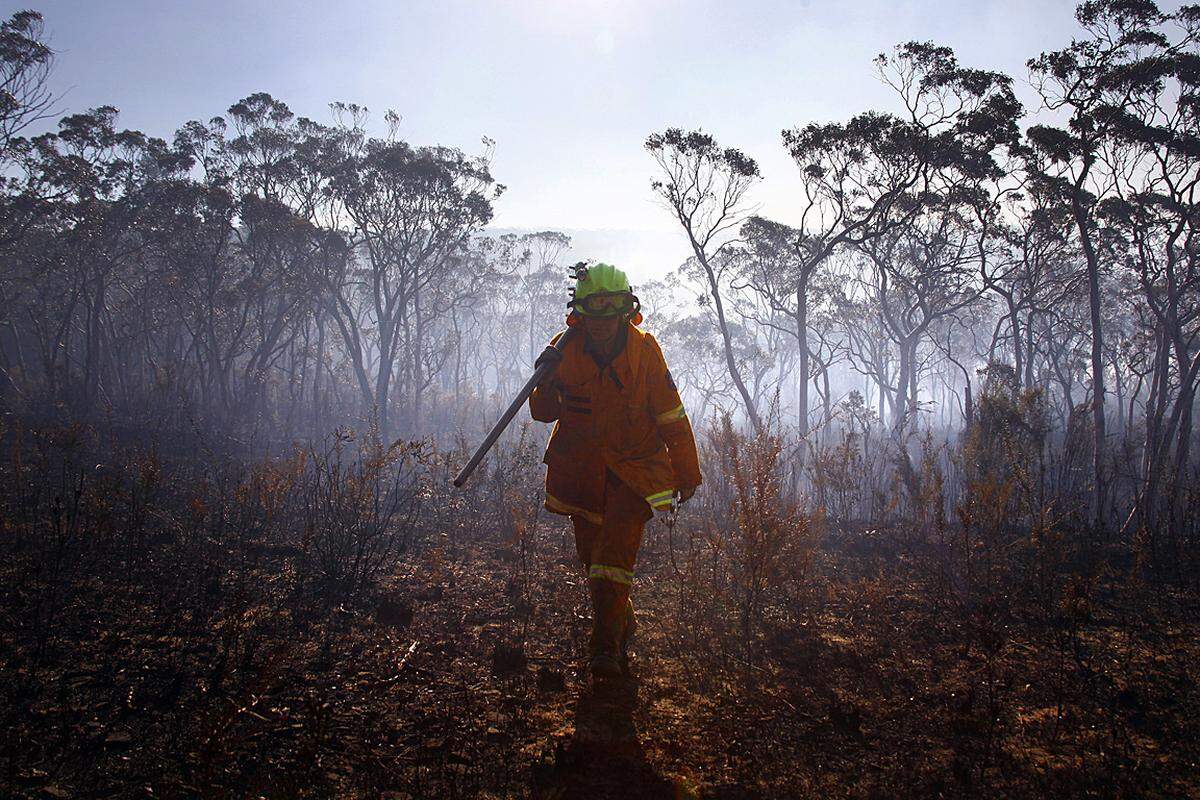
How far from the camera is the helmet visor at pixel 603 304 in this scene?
3488 mm

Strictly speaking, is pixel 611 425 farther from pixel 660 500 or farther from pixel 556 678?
pixel 556 678

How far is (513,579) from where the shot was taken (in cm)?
468

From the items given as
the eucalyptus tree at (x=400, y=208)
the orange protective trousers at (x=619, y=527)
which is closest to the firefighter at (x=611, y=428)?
the orange protective trousers at (x=619, y=527)

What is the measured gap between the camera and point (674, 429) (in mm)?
3436

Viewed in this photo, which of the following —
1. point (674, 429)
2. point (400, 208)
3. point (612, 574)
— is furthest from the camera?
point (400, 208)

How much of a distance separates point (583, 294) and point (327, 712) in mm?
2230

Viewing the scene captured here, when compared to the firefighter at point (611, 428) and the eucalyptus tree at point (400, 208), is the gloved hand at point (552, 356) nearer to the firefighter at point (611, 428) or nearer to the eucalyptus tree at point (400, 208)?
the firefighter at point (611, 428)

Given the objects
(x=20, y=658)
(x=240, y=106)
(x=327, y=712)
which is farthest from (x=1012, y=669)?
(x=240, y=106)

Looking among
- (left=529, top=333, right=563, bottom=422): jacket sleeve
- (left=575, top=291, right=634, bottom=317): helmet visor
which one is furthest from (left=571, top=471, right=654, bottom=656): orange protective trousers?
(left=575, top=291, right=634, bottom=317): helmet visor

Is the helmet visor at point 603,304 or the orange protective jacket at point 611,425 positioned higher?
the helmet visor at point 603,304

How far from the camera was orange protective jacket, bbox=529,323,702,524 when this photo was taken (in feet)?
11.2

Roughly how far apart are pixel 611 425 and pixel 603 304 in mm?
634

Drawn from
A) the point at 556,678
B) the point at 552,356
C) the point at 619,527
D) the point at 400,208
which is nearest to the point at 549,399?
the point at 552,356

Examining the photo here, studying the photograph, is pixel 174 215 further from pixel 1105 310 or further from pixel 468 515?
pixel 1105 310
